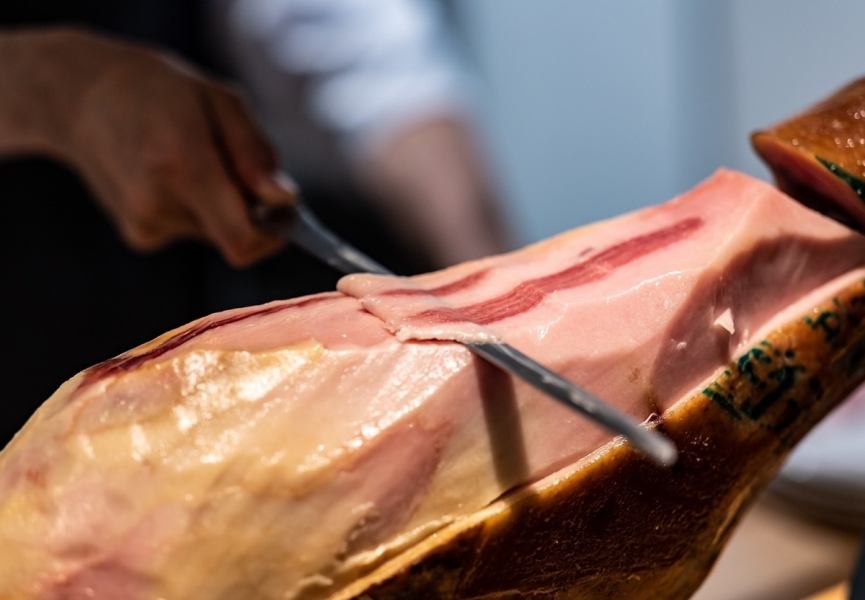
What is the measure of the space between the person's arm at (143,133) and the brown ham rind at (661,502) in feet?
1.92

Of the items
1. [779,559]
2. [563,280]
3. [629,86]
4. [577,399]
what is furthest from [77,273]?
[629,86]

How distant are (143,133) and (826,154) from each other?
866 mm

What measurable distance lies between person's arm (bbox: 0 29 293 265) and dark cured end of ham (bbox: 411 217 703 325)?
0.48 metres

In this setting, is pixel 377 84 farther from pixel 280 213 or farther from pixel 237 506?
pixel 237 506

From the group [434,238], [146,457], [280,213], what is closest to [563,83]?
[434,238]

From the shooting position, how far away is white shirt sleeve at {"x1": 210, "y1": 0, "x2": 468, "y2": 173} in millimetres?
2236

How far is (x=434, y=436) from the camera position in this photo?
0.59 metres

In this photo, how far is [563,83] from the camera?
3904 mm

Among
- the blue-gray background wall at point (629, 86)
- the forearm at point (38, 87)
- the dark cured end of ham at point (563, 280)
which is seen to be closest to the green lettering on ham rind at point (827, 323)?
the dark cured end of ham at point (563, 280)

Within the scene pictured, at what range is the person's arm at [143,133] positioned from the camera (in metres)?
1.19

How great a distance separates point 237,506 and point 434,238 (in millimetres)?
1802

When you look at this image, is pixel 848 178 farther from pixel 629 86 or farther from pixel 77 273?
pixel 629 86

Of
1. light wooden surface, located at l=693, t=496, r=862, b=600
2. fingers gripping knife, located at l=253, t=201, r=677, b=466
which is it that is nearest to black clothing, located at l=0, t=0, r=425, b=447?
light wooden surface, located at l=693, t=496, r=862, b=600

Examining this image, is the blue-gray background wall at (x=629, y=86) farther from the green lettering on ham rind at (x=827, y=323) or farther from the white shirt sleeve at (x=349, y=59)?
the green lettering on ham rind at (x=827, y=323)
